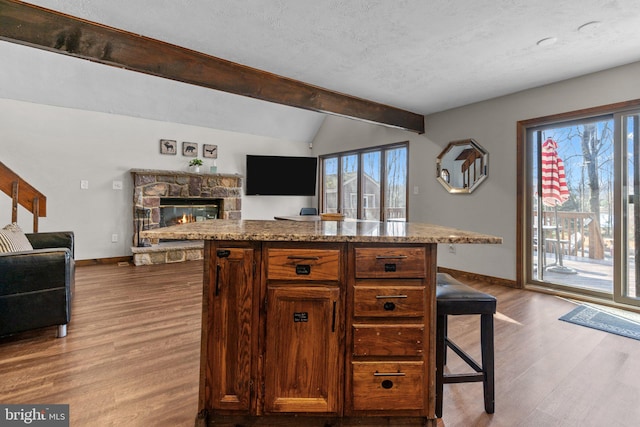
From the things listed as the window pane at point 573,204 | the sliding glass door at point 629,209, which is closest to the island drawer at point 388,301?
the sliding glass door at point 629,209

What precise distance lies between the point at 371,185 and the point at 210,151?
3.00 meters

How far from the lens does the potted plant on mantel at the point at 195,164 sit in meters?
5.50

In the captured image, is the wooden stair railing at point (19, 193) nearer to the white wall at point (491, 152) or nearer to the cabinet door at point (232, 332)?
the cabinet door at point (232, 332)

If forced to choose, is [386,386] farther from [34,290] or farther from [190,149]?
[190,149]

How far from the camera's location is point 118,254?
508 cm

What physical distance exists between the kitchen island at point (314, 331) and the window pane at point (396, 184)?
4.09m

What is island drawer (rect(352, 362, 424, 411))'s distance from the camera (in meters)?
1.37

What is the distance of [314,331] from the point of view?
137 cm

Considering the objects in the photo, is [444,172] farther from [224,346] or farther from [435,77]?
[224,346]

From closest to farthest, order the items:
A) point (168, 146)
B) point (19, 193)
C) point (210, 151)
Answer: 1. point (19, 193)
2. point (168, 146)
3. point (210, 151)

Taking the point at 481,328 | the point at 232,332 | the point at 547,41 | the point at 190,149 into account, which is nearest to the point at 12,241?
the point at 232,332

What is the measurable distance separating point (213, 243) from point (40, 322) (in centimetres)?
183

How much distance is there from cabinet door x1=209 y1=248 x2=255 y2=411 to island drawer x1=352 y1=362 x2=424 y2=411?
0.47m

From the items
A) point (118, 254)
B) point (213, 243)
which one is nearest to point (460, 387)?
point (213, 243)
